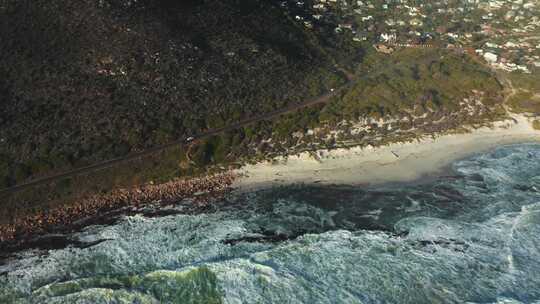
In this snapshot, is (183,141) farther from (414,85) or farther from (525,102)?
(525,102)

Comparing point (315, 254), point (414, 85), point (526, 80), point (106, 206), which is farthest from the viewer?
point (526, 80)

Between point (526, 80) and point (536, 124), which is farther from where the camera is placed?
point (526, 80)

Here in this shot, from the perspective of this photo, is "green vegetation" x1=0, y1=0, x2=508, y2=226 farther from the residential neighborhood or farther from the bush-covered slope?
the residential neighborhood

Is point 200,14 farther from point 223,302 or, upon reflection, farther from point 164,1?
point 223,302

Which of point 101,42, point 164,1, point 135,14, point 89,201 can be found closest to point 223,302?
point 89,201

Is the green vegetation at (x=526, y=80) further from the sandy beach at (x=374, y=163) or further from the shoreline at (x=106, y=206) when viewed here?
the shoreline at (x=106, y=206)

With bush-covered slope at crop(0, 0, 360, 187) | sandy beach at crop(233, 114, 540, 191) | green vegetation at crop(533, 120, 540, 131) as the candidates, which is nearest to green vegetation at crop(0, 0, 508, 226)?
bush-covered slope at crop(0, 0, 360, 187)

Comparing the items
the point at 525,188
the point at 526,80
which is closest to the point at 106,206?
the point at 525,188

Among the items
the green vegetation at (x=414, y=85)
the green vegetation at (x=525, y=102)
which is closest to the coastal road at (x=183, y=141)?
the green vegetation at (x=414, y=85)
